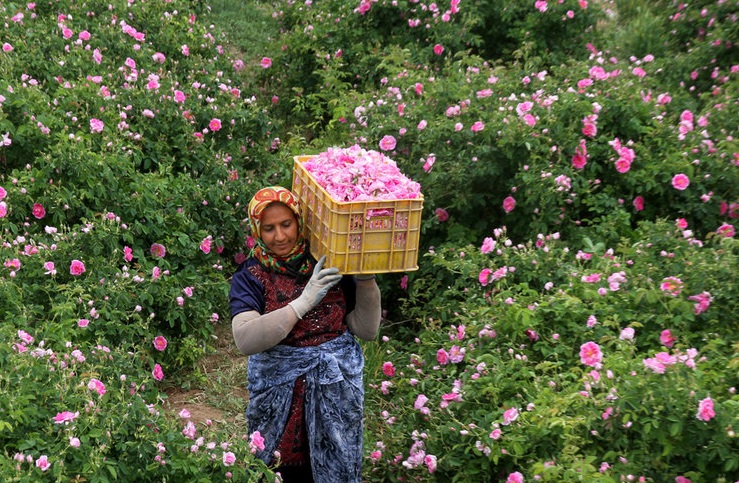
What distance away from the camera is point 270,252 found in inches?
128

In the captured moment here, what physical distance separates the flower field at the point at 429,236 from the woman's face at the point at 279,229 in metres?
0.72

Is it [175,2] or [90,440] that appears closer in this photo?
[90,440]

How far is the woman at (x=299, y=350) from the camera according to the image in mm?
3217

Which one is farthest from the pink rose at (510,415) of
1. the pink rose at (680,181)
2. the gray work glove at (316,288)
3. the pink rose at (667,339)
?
the pink rose at (680,181)

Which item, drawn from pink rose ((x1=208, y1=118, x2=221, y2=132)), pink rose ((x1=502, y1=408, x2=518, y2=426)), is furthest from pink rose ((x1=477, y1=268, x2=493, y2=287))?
pink rose ((x1=208, y1=118, x2=221, y2=132))

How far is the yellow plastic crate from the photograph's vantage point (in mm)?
3076

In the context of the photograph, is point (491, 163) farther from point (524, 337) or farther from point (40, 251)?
point (40, 251)

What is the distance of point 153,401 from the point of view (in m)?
4.18

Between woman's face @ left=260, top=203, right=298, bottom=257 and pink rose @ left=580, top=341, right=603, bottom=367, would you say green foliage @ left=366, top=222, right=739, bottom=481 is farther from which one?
woman's face @ left=260, top=203, right=298, bottom=257

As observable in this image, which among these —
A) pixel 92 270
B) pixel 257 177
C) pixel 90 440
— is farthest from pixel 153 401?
pixel 257 177

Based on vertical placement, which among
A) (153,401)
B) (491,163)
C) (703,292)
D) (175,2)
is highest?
(175,2)

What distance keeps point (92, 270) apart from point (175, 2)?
11.6 ft

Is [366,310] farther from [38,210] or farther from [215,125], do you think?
[215,125]

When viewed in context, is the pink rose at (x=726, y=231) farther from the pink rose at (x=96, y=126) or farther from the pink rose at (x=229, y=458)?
the pink rose at (x=96, y=126)
